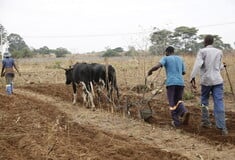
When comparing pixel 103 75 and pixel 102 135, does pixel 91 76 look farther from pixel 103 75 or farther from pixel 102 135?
pixel 102 135

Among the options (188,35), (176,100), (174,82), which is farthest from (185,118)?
(188,35)

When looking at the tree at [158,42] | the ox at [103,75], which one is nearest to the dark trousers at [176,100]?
the tree at [158,42]

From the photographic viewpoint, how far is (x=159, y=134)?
8.14 metres

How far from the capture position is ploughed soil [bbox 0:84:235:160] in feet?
21.5

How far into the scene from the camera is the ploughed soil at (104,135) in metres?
6.55

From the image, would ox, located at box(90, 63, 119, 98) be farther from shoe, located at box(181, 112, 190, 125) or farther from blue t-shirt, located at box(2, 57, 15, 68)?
shoe, located at box(181, 112, 190, 125)

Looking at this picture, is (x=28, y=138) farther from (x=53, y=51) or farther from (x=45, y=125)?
(x=53, y=51)

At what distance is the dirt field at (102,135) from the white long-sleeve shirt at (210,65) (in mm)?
968

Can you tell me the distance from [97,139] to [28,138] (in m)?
1.19

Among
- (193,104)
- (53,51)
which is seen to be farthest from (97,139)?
(53,51)

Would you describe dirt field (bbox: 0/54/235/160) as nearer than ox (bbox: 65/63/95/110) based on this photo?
Yes

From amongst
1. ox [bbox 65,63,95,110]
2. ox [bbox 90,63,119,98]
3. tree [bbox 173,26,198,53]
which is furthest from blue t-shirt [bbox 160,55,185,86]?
tree [bbox 173,26,198,53]

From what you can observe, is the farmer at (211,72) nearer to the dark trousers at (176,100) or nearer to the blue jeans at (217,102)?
the blue jeans at (217,102)

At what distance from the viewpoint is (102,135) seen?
7.86m
